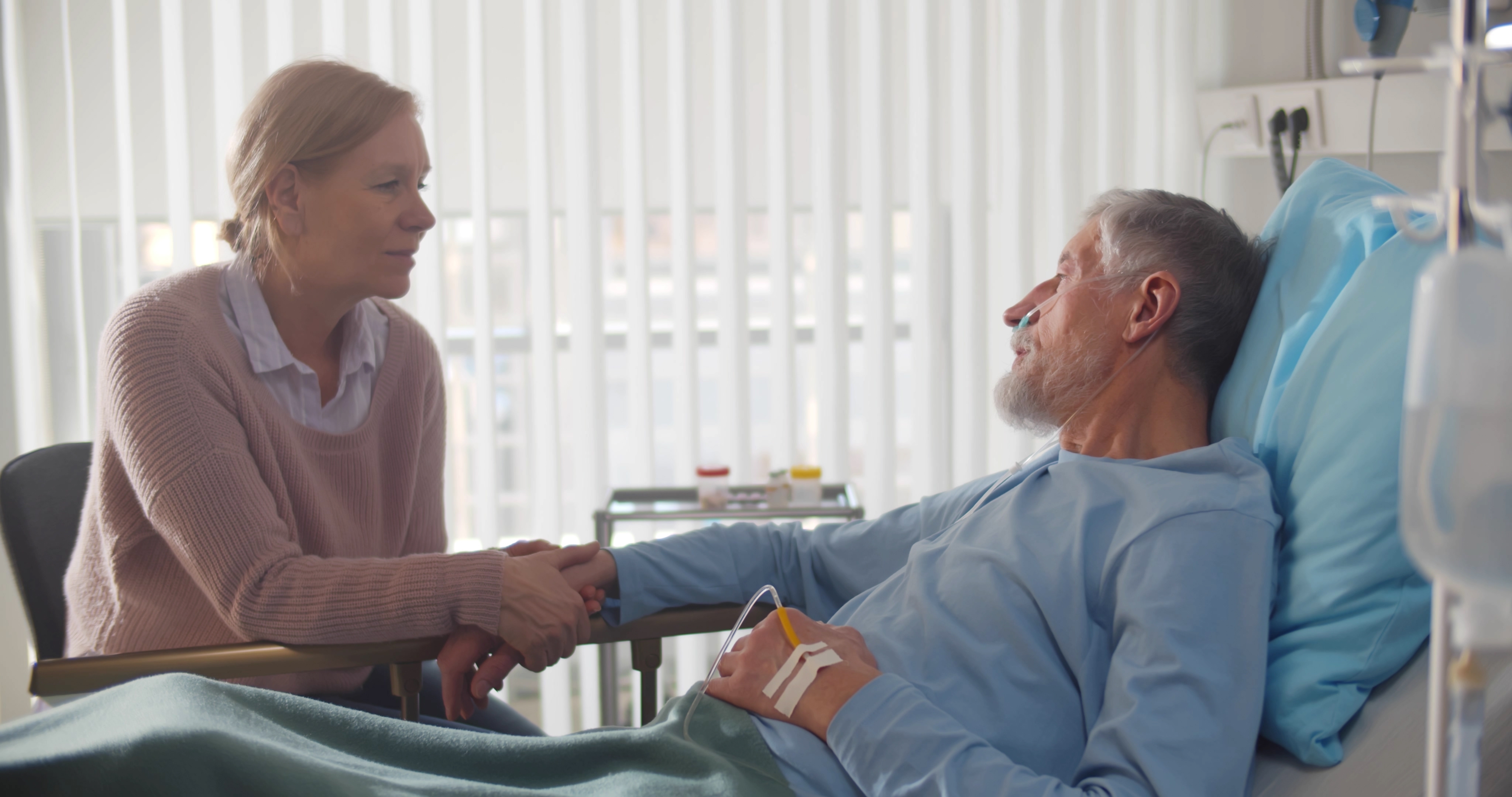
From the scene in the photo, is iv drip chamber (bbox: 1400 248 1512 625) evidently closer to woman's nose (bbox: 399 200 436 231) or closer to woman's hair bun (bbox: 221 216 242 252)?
woman's nose (bbox: 399 200 436 231)

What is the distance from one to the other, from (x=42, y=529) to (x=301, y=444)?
0.45 m

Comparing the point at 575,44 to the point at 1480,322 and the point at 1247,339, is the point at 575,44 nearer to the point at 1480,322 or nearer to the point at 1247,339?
the point at 1247,339

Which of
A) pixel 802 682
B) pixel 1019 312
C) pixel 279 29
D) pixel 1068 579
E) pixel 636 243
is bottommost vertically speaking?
pixel 802 682

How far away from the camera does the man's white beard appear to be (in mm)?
1325

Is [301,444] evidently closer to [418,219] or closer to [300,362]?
[300,362]

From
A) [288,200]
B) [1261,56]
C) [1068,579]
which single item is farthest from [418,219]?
[1261,56]

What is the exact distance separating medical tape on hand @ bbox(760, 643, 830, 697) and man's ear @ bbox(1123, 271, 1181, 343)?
1.81 feet

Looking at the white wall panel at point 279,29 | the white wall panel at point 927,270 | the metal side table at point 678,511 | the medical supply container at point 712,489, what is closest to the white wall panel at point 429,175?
the white wall panel at point 279,29

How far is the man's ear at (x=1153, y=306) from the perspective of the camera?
128 cm

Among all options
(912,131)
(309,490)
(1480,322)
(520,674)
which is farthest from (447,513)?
(1480,322)

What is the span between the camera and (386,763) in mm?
1052

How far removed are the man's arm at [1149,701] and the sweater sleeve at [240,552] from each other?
50 cm

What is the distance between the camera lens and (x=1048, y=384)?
1.36 metres

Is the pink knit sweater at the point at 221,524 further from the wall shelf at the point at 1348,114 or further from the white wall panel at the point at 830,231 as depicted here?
the wall shelf at the point at 1348,114
